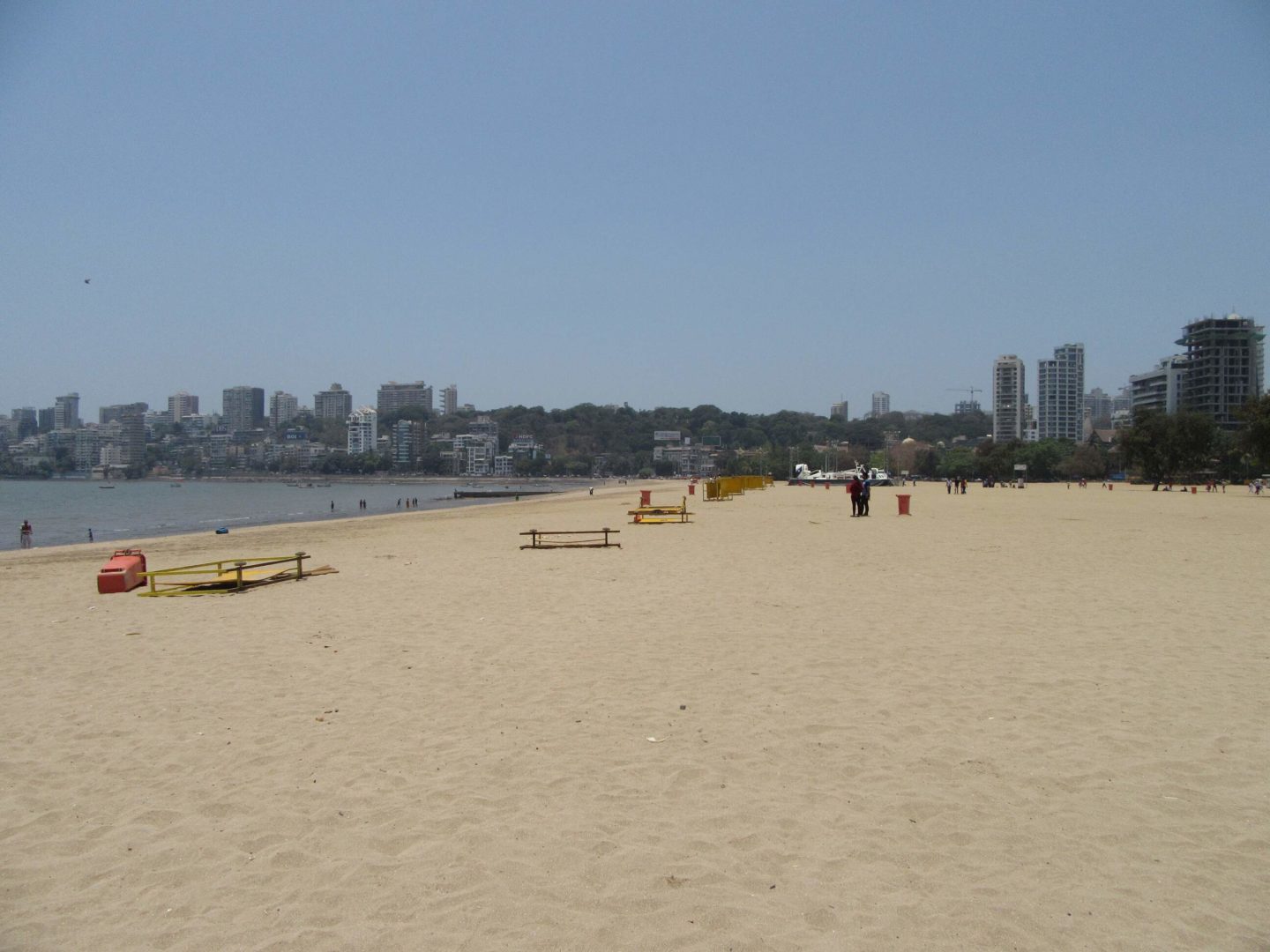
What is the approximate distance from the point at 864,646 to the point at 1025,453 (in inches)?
4627

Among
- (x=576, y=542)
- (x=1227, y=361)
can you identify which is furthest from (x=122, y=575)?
(x=1227, y=361)

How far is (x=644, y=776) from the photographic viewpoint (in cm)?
521

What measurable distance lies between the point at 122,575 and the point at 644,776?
39.3 ft

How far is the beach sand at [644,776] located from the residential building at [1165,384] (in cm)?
18749

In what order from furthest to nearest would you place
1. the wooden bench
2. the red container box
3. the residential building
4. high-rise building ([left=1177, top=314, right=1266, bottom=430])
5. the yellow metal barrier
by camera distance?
1. the residential building
2. high-rise building ([left=1177, top=314, right=1266, bottom=430])
3. the wooden bench
4. the red container box
5. the yellow metal barrier

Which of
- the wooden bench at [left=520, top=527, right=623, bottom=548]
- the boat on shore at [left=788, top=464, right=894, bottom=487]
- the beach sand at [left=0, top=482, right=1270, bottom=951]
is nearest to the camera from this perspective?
the beach sand at [left=0, top=482, right=1270, bottom=951]

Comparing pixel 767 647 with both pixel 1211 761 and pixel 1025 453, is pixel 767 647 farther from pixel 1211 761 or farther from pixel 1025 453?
pixel 1025 453

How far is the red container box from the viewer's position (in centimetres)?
1367

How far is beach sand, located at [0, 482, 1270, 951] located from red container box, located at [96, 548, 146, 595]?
2388 millimetres

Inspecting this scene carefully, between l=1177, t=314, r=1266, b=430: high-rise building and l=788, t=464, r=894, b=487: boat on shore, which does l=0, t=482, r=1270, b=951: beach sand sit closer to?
l=788, t=464, r=894, b=487: boat on shore

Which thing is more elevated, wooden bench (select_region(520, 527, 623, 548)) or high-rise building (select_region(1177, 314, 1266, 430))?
high-rise building (select_region(1177, 314, 1266, 430))

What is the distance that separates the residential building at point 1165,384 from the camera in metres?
171

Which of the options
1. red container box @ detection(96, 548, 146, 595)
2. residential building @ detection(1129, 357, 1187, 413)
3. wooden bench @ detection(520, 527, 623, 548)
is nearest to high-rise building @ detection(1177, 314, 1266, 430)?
residential building @ detection(1129, 357, 1187, 413)

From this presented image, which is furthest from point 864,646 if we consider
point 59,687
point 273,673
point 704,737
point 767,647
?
point 59,687
